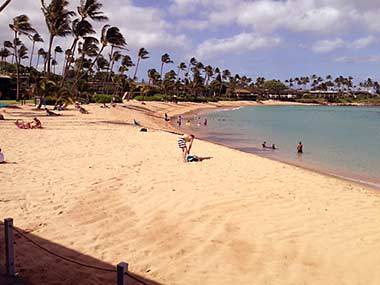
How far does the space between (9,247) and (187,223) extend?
306cm

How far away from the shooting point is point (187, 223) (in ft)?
21.2

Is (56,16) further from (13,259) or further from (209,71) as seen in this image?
(209,71)

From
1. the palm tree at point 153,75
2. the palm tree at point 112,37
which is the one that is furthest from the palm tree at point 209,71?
the palm tree at point 112,37

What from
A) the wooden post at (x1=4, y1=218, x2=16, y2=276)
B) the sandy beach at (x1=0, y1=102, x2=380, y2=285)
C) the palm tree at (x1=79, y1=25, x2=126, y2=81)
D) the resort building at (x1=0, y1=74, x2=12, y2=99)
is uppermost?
the palm tree at (x1=79, y1=25, x2=126, y2=81)

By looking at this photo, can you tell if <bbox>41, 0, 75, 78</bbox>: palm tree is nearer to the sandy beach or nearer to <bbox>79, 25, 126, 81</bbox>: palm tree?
<bbox>79, 25, 126, 81</bbox>: palm tree

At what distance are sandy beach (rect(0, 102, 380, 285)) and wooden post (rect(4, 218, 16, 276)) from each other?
0.17 metres

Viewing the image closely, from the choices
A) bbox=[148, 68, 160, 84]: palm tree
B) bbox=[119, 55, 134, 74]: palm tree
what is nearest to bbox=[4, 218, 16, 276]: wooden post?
bbox=[119, 55, 134, 74]: palm tree

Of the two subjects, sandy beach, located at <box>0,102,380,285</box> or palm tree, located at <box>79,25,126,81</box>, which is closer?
sandy beach, located at <box>0,102,380,285</box>

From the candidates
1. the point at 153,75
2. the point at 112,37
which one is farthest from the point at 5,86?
the point at 153,75

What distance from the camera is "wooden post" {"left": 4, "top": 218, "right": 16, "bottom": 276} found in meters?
4.05

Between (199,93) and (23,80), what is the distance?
61046mm

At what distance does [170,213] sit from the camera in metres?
6.93

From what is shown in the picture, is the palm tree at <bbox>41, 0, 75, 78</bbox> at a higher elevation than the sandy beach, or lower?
higher

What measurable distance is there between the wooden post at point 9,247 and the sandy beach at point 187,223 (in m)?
0.17
